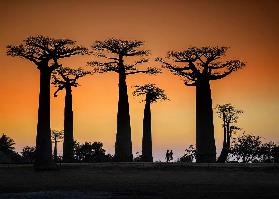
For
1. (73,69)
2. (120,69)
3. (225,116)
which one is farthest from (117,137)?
(225,116)

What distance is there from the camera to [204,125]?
155 ft

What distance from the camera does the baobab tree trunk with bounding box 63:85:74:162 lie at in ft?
181

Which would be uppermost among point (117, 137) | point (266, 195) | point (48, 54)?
point (48, 54)

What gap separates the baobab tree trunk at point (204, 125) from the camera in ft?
154

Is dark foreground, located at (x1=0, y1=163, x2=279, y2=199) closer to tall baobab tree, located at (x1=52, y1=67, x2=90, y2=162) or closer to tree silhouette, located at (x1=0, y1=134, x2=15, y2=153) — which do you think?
tall baobab tree, located at (x1=52, y1=67, x2=90, y2=162)

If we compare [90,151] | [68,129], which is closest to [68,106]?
[68,129]

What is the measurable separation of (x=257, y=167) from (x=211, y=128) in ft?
30.3

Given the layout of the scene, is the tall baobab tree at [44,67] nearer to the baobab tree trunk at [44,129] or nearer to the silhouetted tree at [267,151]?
the baobab tree trunk at [44,129]

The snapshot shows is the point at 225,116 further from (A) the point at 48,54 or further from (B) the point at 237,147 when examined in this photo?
(A) the point at 48,54

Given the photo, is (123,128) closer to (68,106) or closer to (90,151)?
(68,106)

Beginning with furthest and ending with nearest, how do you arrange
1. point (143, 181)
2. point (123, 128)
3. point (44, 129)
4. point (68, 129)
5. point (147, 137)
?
point (147, 137) → point (68, 129) → point (123, 128) → point (44, 129) → point (143, 181)

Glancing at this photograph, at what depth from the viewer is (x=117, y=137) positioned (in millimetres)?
51406

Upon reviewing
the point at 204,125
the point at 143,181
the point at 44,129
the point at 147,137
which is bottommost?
the point at 143,181

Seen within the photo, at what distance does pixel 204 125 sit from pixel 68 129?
1531 cm
